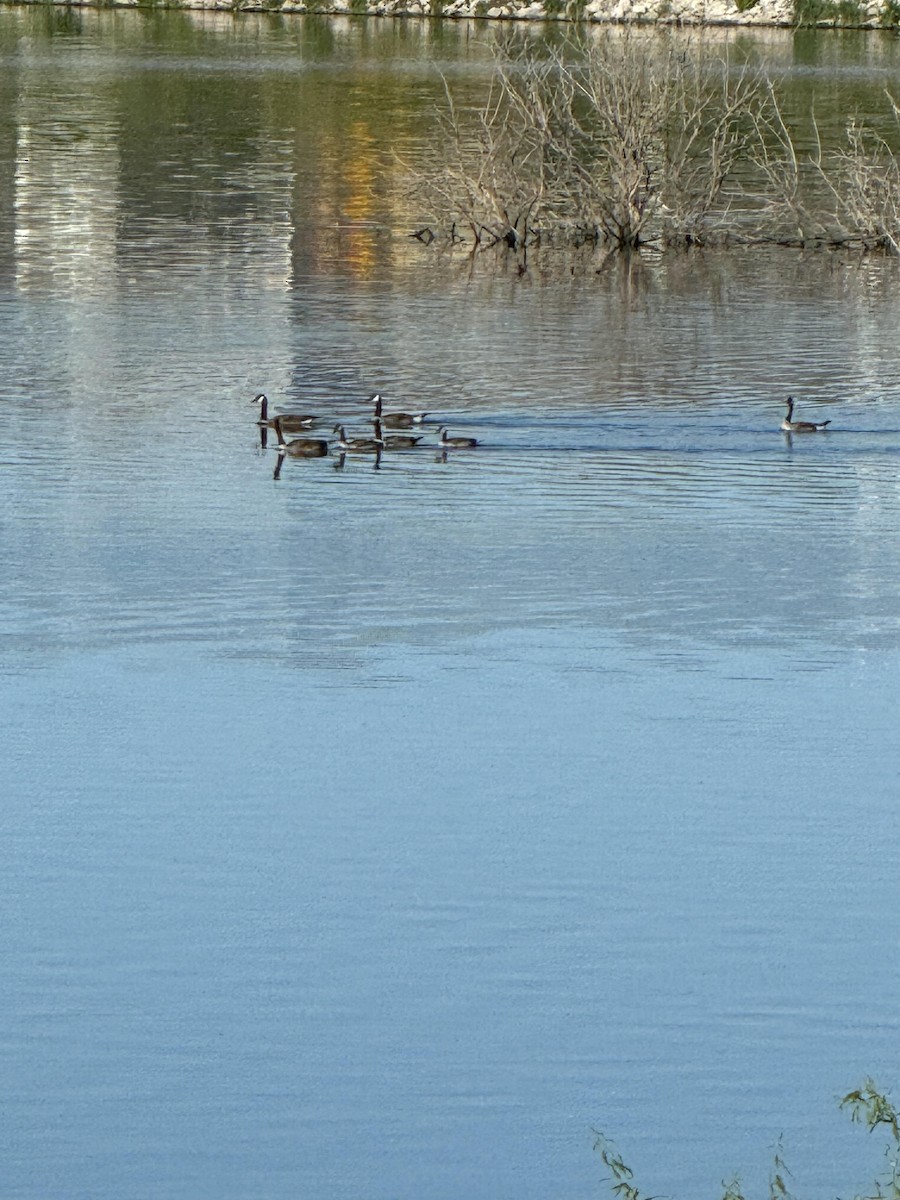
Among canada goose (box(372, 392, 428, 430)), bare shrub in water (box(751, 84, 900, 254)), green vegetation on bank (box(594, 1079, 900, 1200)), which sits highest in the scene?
bare shrub in water (box(751, 84, 900, 254))

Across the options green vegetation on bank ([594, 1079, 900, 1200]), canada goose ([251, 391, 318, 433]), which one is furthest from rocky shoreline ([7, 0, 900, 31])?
green vegetation on bank ([594, 1079, 900, 1200])

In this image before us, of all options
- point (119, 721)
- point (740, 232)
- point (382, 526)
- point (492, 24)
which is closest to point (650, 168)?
point (740, 232)

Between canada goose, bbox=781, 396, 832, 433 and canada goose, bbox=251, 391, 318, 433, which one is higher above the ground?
canada goose, bbox=251, 391, 318, 433

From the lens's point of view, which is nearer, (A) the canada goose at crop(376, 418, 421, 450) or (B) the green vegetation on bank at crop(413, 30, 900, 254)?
(A) the canada goose at crop(376, 418, 421, 450)

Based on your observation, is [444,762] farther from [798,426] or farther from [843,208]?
[843,208]

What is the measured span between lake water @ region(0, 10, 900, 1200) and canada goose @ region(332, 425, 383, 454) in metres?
0.20

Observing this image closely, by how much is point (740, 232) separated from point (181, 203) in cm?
784

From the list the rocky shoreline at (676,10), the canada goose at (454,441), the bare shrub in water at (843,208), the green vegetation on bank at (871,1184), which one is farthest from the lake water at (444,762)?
the rocky shoreline at (676,10)

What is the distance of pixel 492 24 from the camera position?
7275 cm

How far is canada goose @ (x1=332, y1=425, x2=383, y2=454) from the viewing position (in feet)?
55.0

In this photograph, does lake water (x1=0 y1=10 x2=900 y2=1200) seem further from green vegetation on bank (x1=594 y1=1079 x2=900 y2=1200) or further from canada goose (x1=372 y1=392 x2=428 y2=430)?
canada goose (x1=372 y1=392 x2=428 y2=430)

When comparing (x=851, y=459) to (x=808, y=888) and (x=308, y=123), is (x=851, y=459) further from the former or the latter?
(x=308, y=123)

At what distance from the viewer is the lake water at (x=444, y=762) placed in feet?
23.6

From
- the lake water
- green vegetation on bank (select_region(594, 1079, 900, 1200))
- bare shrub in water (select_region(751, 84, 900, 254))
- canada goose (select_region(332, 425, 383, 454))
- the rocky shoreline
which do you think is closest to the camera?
green vegetation on bank (select_region(594, 1079, 900, 1200))
